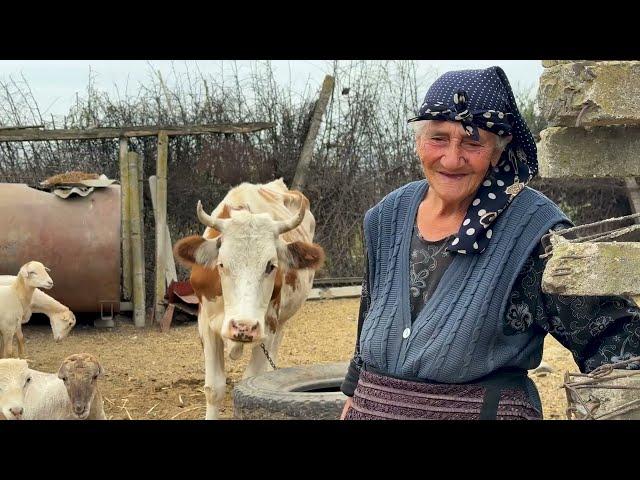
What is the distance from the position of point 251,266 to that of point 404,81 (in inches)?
317

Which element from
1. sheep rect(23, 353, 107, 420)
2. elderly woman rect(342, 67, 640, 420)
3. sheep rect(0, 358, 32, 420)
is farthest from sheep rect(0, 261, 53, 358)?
elderly woman rect(342, 67, 640, 420)

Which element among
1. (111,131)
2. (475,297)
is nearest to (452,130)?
(475,297)

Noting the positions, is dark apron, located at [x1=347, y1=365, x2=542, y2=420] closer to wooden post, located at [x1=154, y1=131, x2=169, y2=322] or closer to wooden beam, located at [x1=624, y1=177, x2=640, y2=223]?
wooden post, located at [x1=154, y1=131, x2=169, y2=322]

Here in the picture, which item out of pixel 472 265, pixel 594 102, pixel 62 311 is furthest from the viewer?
pixel 62 311

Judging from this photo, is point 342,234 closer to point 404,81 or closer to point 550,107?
point 404,81

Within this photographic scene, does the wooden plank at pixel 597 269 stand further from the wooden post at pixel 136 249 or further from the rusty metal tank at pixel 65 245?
the wooden post at pixel 136 249

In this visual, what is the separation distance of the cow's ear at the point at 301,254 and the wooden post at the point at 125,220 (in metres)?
5.04

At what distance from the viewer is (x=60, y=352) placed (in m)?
9.44

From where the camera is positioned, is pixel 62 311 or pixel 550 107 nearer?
pixel 550 107

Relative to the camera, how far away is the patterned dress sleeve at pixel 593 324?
2090 millimetres

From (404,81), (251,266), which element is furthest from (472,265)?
(404,81)

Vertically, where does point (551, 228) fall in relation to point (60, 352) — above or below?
above

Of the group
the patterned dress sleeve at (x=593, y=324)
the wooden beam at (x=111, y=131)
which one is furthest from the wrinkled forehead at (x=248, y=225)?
the wooden beam at (x=111, y=131)

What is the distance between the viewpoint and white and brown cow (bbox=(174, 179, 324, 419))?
221 inches
